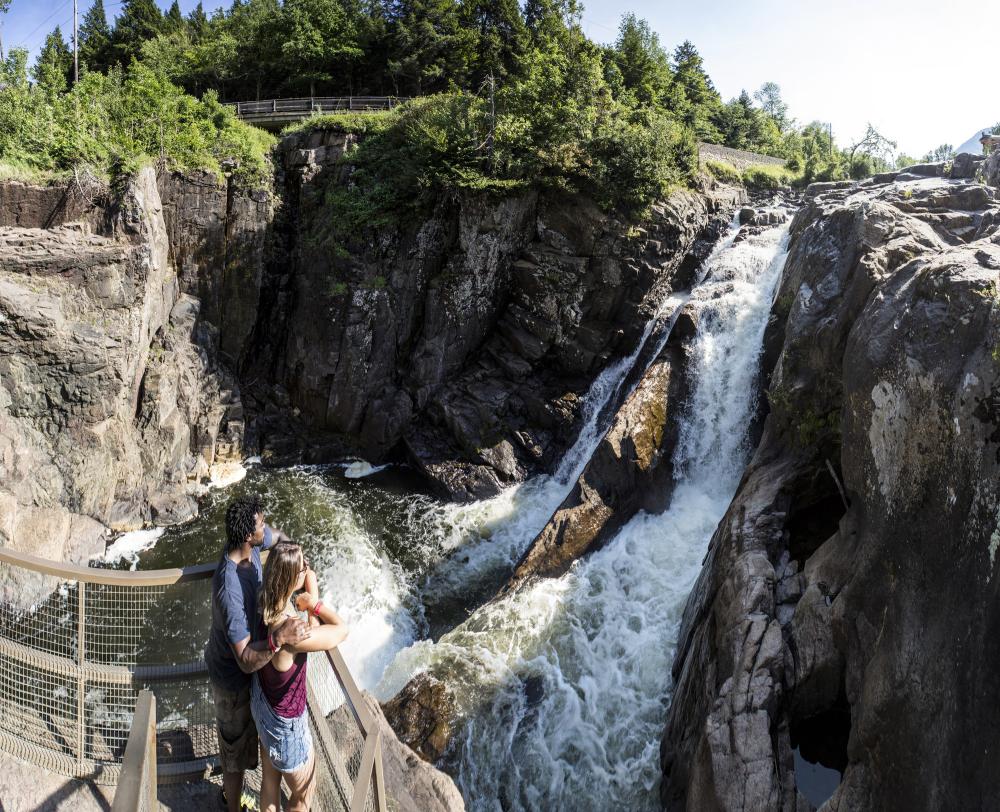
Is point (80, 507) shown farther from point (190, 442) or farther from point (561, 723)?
point (561, 723)

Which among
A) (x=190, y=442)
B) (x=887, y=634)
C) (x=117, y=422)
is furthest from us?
(x=190, y=442)

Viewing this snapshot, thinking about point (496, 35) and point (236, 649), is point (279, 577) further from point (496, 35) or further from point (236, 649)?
point (496, 35)

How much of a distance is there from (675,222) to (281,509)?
556 inches

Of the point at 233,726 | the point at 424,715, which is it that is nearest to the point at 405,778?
the point at 233,726

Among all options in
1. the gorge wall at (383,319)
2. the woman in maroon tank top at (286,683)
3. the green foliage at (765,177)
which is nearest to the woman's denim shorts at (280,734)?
the woman in maroon tank top at (286,683)

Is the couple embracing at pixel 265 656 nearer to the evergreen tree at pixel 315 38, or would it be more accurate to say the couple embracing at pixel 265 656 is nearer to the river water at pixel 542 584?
the river water at pixel 542 584

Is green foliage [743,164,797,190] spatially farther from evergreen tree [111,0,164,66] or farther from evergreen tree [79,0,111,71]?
evergreen tree [79,0,111,71]

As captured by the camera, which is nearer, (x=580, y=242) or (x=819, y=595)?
(x=819, y=595)

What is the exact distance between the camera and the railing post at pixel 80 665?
3.70m

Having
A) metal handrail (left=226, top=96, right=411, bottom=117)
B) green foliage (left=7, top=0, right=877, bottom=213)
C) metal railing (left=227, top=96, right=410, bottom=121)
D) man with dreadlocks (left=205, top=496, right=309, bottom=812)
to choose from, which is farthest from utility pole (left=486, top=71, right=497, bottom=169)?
man with dreadlocks (left=205, top=496, right=309, bottom=812)

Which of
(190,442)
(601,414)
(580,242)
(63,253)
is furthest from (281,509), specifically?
Result: (580,242)

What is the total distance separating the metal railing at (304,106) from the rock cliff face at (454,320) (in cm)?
533

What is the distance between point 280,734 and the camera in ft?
11.2

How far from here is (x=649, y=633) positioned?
10.0m
